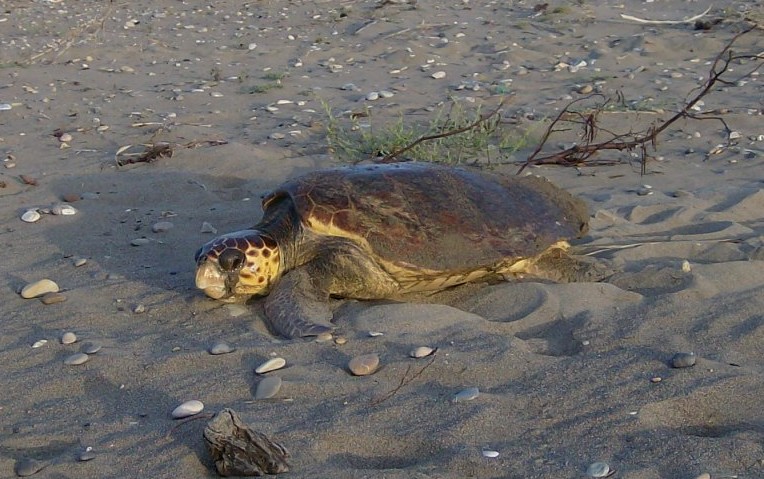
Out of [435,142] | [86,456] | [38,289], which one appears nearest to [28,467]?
[86,456]

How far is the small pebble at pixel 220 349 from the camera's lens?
2.80 metres

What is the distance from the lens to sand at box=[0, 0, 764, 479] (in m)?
2.19

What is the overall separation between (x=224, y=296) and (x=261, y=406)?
1.03 meters

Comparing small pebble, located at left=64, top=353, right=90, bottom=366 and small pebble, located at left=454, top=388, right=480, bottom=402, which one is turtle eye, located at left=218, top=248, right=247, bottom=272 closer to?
small pebble, located at left=64, top=353, right=90, bottom=366

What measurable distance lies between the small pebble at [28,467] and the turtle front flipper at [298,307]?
1019 mm

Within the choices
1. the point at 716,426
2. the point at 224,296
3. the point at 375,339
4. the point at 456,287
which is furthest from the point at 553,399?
the point at 224,296

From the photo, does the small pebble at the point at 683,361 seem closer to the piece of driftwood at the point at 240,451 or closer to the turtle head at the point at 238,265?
the piece of driftwood at the point at 240,451

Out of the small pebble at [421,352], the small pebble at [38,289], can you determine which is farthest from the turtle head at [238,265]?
the small pebble at [421,352]

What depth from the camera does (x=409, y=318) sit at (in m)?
3.05

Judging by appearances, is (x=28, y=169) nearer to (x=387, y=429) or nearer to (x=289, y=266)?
(x=289, y=266)

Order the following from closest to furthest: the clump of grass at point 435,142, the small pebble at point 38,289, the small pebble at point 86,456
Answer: the small pebble at point 86,456 < the small pebble at point 38,289 < the clump of grass at point 435,142

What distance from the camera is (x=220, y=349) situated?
2.81 meters

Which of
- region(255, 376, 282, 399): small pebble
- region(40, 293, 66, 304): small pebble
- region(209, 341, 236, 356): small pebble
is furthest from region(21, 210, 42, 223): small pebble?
region(255, 376, 282, 399): small pebble

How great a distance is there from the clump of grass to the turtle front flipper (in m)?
1.64
